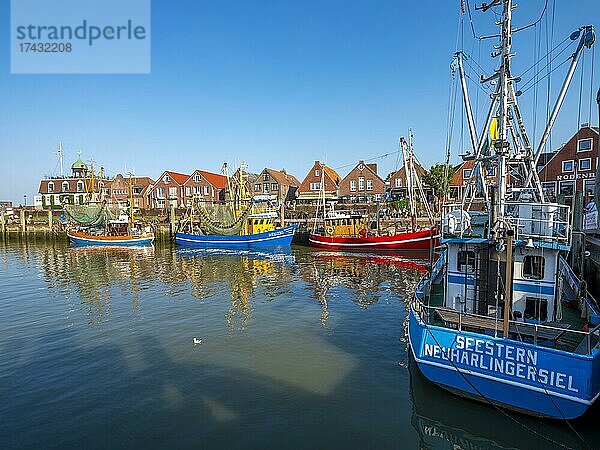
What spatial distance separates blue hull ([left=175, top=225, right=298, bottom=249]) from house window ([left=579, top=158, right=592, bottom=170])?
3887cm

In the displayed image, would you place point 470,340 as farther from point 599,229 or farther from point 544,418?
point 599,229

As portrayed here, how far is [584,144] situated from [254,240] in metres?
45.5

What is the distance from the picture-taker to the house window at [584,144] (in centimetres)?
5275

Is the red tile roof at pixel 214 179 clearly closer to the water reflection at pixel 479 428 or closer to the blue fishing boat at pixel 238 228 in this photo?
the blue fishing boat at pixel 238 228

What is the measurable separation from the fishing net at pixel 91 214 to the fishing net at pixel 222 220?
15.7 m

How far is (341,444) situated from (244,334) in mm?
8261

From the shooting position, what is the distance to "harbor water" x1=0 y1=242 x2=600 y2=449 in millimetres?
9602

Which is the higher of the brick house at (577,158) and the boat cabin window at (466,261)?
the brick house at (577,158)

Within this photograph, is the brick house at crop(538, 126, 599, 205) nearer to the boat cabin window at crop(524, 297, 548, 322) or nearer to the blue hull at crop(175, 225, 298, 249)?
the blue hull at crop(175, 225, 298, 249)

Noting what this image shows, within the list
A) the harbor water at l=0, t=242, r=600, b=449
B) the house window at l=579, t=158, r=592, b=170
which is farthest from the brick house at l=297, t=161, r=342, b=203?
the harbor water at l=0, t=242, r=600, b=449

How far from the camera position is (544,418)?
955cm

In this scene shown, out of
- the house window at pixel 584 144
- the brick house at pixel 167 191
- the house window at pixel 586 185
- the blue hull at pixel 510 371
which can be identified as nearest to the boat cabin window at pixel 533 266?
the blue hull at pixel 510 371

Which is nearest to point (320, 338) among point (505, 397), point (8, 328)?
point (505, 397)

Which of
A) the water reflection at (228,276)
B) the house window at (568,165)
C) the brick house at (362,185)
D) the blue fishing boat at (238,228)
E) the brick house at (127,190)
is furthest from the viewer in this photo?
the brick house at (127,190)
